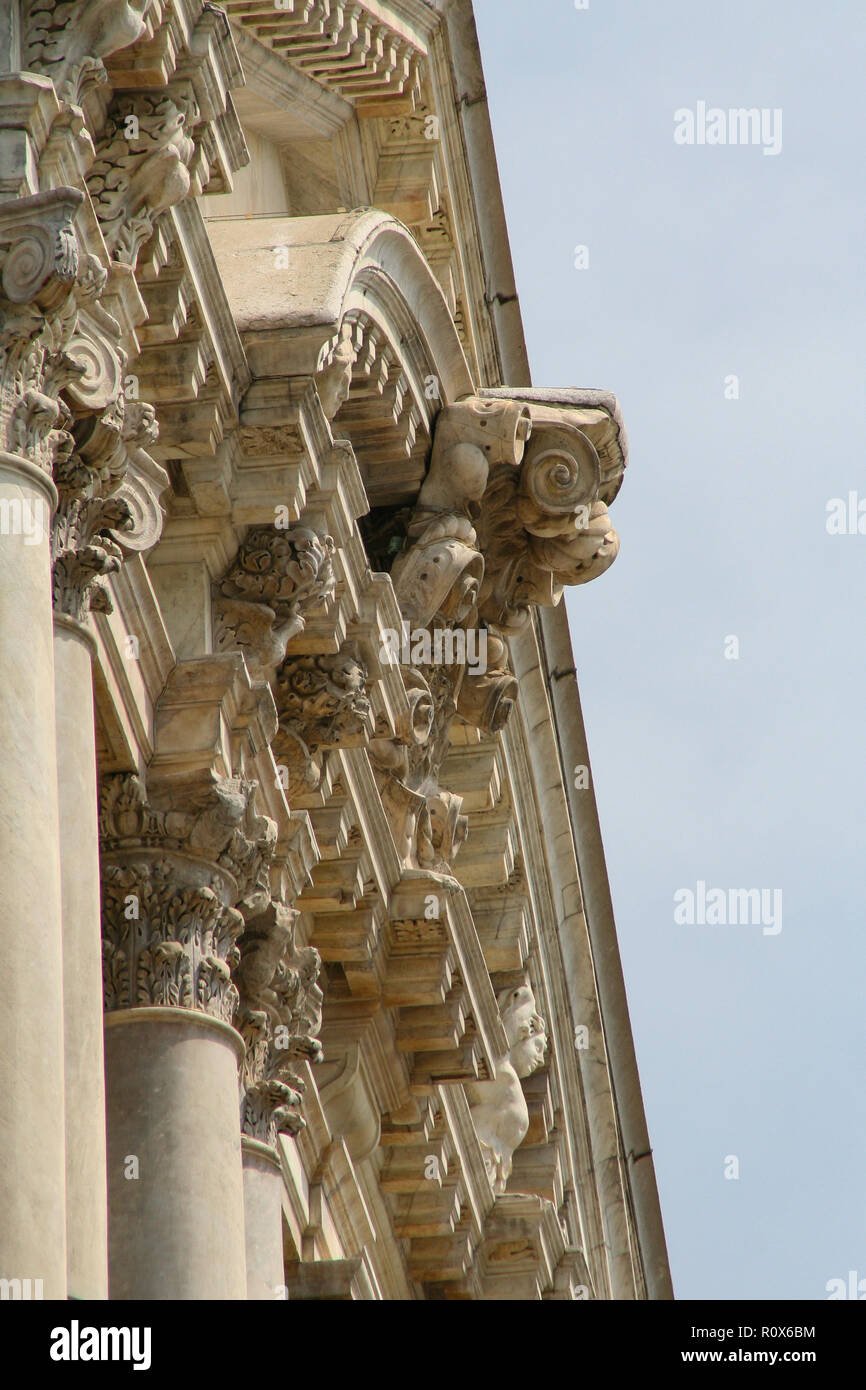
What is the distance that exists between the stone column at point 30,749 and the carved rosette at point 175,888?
7.57ft

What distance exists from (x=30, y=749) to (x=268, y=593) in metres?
4.08

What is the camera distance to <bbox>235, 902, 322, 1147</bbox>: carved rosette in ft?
43.3

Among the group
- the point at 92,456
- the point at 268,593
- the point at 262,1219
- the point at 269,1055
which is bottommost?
the point at 262,1219

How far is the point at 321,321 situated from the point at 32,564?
13.2ft

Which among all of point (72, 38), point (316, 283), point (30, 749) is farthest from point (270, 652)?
point (30, 749)

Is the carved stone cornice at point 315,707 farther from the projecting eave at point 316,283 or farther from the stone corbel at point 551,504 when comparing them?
the stone corbel at point 551,504

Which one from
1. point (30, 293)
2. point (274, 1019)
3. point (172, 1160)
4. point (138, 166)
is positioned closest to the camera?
point (30, 293)

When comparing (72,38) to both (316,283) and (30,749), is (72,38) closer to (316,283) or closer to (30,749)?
(30,749)

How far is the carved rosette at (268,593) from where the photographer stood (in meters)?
13.3

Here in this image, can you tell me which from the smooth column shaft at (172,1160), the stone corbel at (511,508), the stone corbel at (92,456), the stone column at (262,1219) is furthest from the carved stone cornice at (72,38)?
the stone corbel at (511,508)

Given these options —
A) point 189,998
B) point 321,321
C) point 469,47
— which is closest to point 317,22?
point 469,47

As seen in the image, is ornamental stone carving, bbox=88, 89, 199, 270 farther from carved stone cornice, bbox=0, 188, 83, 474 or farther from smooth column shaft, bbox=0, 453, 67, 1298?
smooth column shaft, bbox=0, 453, 67, 1298

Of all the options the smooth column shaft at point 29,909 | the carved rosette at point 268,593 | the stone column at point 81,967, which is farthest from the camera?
the carved rosette at point 268,593

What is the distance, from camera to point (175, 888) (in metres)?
12.2
